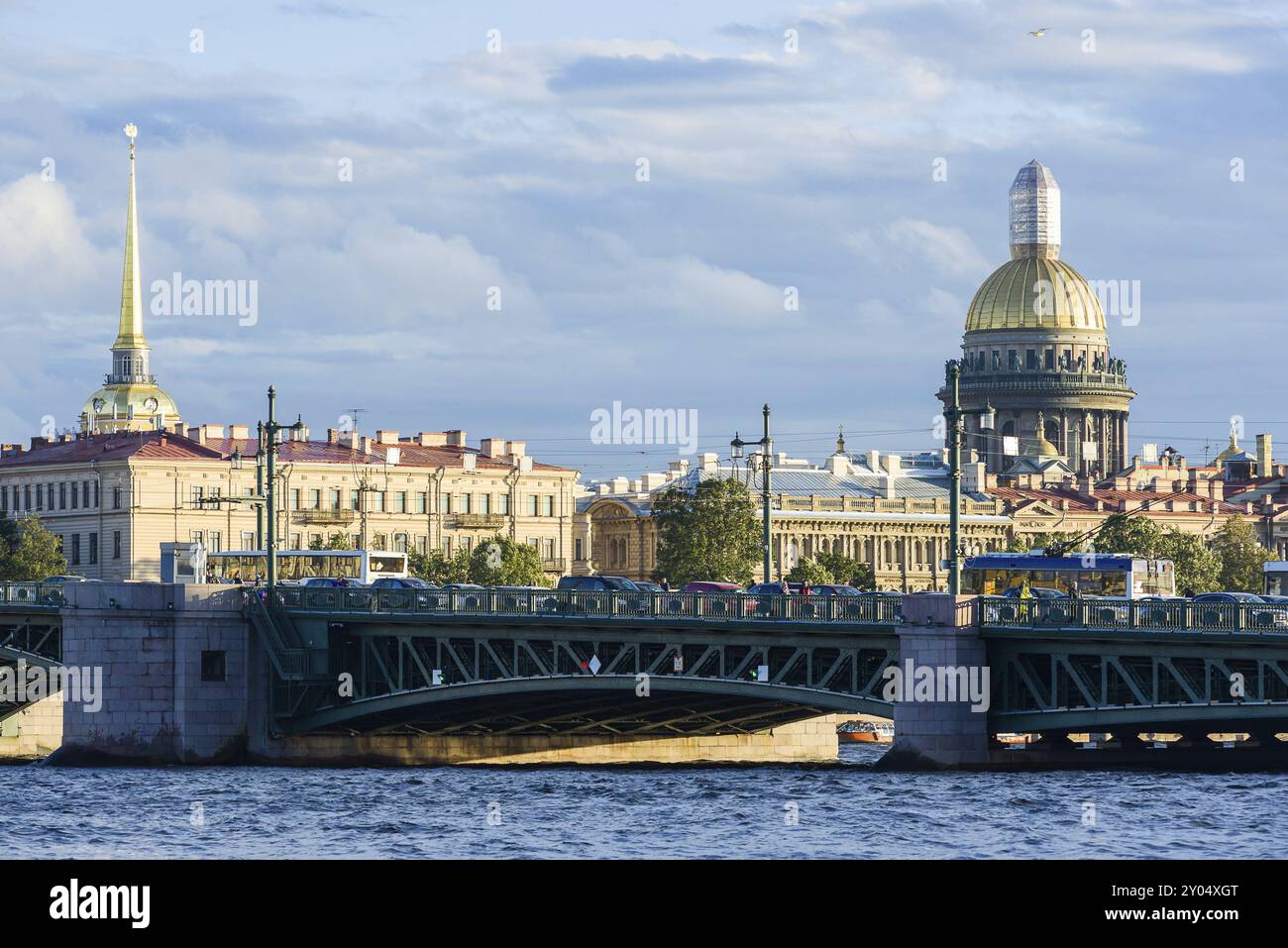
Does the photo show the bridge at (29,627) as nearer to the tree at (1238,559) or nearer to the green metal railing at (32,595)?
the green metal railing at (32,595)

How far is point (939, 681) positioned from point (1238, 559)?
85.3 m

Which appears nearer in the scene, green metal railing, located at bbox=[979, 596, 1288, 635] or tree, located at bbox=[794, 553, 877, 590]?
Result: green metal railing, located at bbox=[979, 596, 1288, 635]

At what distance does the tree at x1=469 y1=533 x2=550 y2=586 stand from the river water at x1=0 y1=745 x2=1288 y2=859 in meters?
47.2

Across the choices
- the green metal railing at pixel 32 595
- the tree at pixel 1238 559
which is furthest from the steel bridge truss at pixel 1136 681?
the tree at pixel 1238 559

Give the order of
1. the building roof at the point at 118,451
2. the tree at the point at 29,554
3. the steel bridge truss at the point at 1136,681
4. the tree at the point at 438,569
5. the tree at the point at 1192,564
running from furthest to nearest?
the tree at the point at 1192,564 < the building roof at the point at 118,451 < the tree at the point at 29,554 < the tree at the point at 438,569 < the steel bridge truss at the point at 1136,681

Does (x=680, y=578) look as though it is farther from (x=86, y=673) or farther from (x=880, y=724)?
(x=86, y=673)

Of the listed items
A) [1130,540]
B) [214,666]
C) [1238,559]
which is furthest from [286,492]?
[214,666]

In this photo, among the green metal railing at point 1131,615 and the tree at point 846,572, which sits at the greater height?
the tree at point 846,572

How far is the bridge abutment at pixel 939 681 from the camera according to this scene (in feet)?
182

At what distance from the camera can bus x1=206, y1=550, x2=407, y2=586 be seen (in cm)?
8981

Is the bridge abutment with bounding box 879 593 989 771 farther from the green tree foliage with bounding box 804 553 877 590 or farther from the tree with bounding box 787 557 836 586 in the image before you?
the green tree foliage with bounding box 804 553 877 590

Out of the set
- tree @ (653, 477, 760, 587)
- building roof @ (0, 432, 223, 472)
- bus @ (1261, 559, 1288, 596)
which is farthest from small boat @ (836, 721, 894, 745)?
building roof @ (0, 432, 223, 472)

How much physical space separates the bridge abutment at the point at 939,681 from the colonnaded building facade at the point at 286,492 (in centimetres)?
6801

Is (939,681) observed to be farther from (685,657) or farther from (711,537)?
(711,537)
